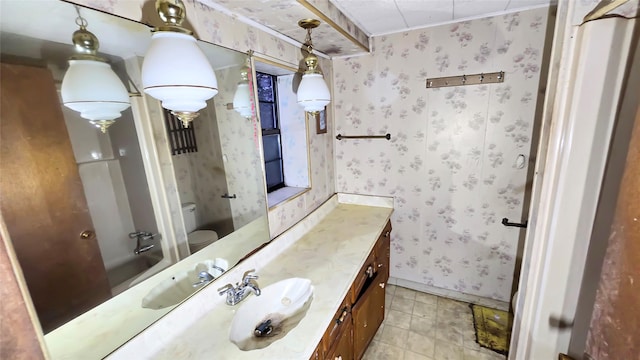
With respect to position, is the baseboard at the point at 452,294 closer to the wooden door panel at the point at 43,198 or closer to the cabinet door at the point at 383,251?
the cabinet door at the point at 383,251

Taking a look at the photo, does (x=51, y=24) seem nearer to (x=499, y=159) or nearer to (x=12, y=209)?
(x=12, y=209)

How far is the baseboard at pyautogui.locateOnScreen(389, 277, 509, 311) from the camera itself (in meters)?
2.14

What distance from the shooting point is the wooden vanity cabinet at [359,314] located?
1.16 m

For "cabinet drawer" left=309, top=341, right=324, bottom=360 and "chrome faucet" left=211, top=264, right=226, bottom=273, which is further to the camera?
"chrome faucet" left=211, top=264, right=226, bottom=273

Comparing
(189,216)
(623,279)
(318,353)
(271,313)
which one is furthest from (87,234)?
(623,279)

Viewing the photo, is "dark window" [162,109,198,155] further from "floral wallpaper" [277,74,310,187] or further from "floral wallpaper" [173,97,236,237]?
"floral wallpaper" [277,74,310,187]

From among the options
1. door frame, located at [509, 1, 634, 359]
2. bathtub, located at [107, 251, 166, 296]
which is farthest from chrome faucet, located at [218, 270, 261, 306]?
door frame, located at [509, 1, 634, 359]

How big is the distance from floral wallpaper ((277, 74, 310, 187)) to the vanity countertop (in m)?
0.37

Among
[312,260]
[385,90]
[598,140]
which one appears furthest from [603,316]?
[385,90]

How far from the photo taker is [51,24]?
2.25 feet

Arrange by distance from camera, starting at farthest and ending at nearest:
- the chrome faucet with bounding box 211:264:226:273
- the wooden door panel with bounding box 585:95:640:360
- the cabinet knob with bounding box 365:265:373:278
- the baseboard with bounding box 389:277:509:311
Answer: the baseboard with bounding box 389:277:509:311 → the cabinet knob with bounding box 365:265:373:278 → the chrome faucet with bounding box 211:264:226:273 → the wooden door panel with bounding box 585:95:640:360

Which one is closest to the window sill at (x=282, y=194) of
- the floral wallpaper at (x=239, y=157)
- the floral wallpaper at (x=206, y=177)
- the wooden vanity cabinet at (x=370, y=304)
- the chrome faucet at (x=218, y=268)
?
the floral wallpaper at (x=239, y=157)

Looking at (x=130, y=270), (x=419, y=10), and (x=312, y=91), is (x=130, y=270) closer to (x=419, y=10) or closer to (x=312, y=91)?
Result: (x=312, y=91)

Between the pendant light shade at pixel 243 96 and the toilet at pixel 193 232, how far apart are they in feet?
1.76
